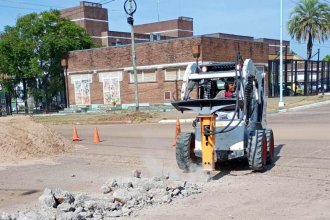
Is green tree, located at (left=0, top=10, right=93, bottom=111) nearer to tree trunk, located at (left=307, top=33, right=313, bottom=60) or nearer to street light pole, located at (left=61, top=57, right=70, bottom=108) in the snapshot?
street light pole, located at (left=61, top=57, right=70, bottom=108)

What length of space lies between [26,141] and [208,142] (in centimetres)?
786

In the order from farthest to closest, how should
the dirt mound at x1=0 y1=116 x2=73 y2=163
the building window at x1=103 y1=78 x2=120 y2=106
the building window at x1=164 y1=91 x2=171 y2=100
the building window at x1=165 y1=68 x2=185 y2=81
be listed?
the building window at x1=103 y1=78 x2=120 y2=106 < the building window at x1=164 y1=91 x2=171 y2=100 < the building window at x1=165 y1=68 x2=185 y2=81 < the dirt mound at x1=0 y1=116 x2=73 y2=163

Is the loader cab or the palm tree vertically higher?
the palm tree

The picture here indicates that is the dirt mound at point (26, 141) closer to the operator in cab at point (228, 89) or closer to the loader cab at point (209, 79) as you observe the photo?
the loader cab at point (209, 79)

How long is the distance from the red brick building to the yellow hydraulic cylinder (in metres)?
21.3

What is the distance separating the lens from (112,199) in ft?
25.0

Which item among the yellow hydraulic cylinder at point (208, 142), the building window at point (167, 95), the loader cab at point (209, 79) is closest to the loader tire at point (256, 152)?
the yellow hydraulic cylinder at point (208, 142)

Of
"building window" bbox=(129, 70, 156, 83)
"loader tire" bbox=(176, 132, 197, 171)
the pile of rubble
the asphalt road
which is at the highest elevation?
"building window" bbox=(129, 70, 156, 83)

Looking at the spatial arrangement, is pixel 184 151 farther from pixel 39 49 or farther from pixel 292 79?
pixel 292 79

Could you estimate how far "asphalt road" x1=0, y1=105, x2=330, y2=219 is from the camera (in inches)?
A: 275

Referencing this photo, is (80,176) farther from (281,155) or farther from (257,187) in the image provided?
(281,155)

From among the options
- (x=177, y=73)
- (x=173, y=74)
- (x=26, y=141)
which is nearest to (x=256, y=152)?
(x=26, y=141)

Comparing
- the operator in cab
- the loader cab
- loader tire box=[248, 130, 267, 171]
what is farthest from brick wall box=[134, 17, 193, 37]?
loader tire box=[248, 130, 267, 171]

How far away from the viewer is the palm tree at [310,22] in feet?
171
